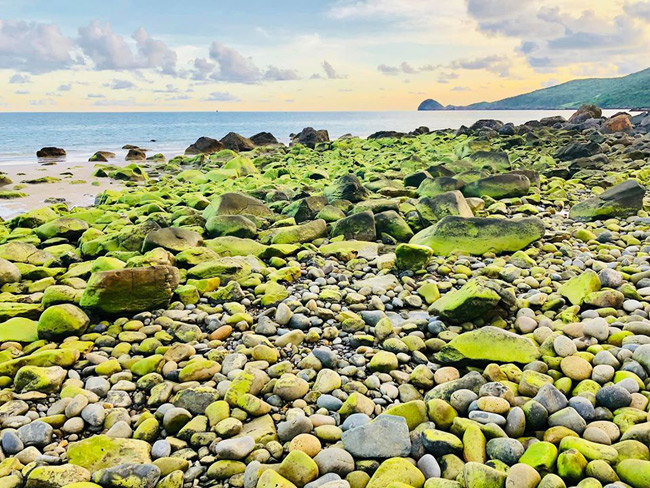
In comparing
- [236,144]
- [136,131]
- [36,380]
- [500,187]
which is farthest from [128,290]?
[136,131]

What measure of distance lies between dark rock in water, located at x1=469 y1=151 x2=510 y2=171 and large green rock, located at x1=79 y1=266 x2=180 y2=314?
9508 millimetres

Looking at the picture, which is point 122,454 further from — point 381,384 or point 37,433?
point 381,384

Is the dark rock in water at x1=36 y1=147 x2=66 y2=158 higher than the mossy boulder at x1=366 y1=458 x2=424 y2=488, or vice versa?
the dark rock in water at x1=36 y1=147 x2=66 y2=158

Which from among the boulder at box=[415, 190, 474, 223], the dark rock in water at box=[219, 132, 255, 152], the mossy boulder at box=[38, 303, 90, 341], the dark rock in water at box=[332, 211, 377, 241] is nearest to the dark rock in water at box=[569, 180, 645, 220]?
the boulder at box=[415, 190, 474, 223]

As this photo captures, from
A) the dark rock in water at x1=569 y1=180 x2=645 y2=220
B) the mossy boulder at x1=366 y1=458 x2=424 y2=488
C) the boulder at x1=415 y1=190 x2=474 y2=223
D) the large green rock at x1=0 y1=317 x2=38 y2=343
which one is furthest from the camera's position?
the dark rock in water at x1=569 y1=180 x2=645 y2=220

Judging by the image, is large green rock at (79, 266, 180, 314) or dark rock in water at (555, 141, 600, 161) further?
dark rock in water at (555, 141, 600, 161)

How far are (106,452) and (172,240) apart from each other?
355 cm

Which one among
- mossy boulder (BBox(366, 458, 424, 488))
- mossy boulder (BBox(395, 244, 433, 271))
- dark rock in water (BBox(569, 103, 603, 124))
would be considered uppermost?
dark rock in water (BBox(569, 103, 603, 124))

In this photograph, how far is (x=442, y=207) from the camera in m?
6.54

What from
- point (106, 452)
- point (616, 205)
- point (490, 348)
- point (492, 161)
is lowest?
point (106, 452)

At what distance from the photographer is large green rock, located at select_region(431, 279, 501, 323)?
3.62 m

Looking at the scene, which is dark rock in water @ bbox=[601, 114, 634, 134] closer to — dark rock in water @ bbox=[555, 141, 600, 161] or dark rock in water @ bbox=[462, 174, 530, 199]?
dark rock in water @ bbox=[555, 141, 600, 161]

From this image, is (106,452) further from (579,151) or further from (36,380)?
(579,151)

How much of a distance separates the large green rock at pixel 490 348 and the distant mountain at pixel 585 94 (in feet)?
399
